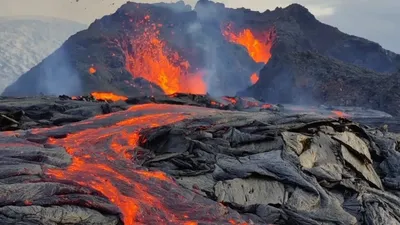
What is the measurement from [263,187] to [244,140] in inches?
158

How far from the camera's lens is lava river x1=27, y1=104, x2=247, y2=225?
14359 mm

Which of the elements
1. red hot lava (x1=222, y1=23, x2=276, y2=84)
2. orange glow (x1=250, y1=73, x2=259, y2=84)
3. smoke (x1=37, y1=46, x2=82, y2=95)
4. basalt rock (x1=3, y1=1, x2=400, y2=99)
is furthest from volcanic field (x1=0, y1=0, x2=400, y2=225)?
red hot lava (x1=222, y1=23, x2=276, y2=84)

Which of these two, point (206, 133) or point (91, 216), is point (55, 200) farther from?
point (206, 133)

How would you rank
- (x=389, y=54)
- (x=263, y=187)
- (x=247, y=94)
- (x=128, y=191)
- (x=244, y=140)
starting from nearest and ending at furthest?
1. (x=128, y=191)
2. (x=263, y=187)
3. (x=244, y=140)
4. (x=247, y=94)
5. (x=389, y=54)

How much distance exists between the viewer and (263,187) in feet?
56.1

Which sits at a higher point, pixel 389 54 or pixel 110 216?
pixel 389 54

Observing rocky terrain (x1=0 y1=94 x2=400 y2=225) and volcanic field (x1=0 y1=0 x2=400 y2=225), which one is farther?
volcanic field (x1=0 y1=0 x2=400 y2=225)

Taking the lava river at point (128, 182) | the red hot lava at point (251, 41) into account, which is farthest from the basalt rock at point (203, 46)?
the lava river at point (128, 182)

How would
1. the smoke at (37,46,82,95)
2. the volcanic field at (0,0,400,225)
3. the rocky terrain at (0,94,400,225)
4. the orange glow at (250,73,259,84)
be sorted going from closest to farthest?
the rocky terrain at (0,94,400,225), the volcanic field at (0,0,400,225), the smoke at (37,46,82,95), the orange glow at (250,73,259,84)

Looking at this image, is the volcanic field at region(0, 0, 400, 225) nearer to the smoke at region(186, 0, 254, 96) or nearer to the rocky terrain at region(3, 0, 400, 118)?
the rocky terrain at region(3, 0, 400, 118)

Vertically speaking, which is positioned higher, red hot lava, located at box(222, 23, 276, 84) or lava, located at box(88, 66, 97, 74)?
red hot lava, located at box(222, 23, 276, 84)

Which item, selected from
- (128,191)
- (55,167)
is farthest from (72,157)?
(128,191)

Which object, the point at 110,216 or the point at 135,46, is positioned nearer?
the point at 110,216

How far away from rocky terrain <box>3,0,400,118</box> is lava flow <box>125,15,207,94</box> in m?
0.24
